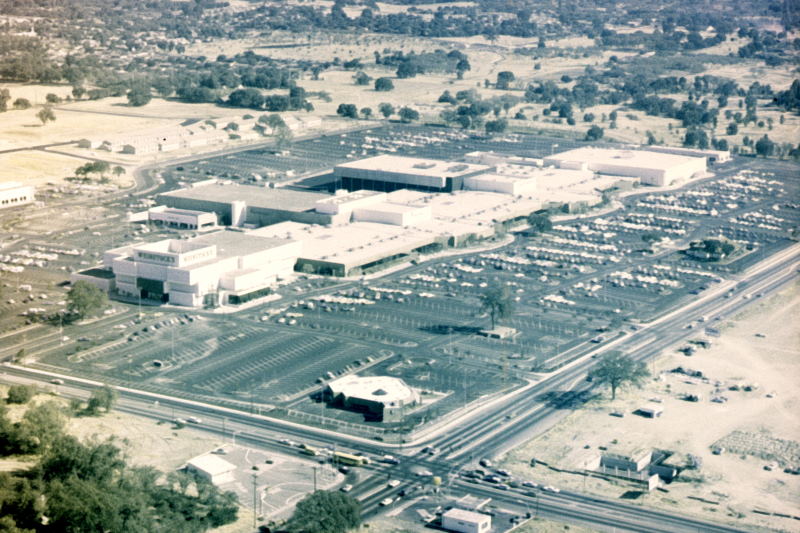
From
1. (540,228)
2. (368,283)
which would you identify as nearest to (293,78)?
(540,228)

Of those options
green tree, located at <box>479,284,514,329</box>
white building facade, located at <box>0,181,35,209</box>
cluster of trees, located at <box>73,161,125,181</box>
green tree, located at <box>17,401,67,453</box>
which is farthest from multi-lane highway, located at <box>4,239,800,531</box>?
cluster of trees, located at <box>73,161,125,181</box>

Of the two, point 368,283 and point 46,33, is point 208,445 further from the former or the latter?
point 46,33

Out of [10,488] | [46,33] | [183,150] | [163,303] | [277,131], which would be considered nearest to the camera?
[10,488]

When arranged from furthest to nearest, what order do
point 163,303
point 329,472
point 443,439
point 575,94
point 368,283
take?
point 575,94 < point 368,283 < point 163,303 < point 443,439 < point 329,472

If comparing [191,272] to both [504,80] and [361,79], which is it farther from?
[504,80]

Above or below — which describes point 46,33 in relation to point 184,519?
above

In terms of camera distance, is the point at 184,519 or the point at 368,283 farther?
the point at 368,283
